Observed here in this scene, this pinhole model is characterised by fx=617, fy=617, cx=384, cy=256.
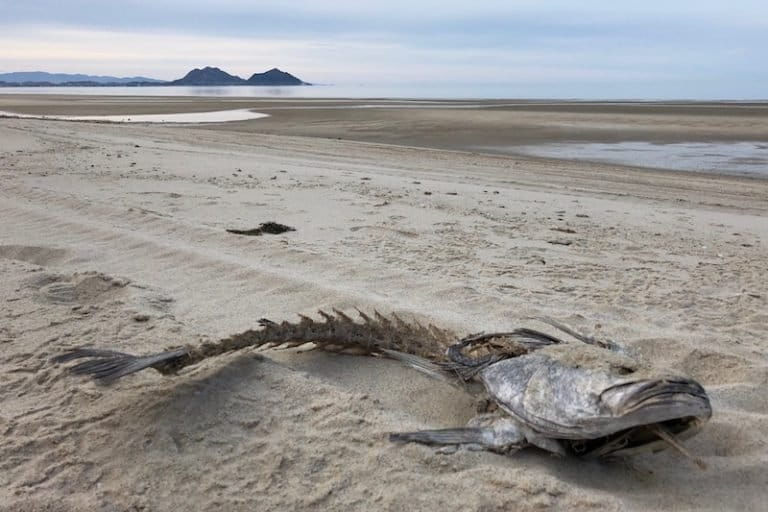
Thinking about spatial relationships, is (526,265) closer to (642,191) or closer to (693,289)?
(693,289)

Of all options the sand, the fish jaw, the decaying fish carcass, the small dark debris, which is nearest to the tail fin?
the decaying fish carcass

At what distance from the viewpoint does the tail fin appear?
2900 mm

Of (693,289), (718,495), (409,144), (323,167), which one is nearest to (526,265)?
(693,289)

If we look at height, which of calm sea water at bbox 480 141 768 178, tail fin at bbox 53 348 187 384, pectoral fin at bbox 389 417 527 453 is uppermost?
calm sea water at bbox 480 141 768 178

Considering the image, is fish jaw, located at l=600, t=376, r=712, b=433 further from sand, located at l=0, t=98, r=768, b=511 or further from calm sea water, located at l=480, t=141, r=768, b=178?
calm sea water, located at l=480, t=141, r=768, b=178

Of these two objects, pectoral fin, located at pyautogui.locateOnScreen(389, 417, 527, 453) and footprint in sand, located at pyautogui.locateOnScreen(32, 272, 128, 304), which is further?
footprint in sand, located at pyautogui.locateOnScreen(32, 272, 128, 304)

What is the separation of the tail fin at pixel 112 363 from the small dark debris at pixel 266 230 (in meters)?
3.20

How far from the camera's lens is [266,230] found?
20.9 ft

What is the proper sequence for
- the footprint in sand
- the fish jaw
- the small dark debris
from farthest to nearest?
1. the small dark debris
2. the footprint in sand
3. the fish jaw

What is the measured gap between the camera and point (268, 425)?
286cm

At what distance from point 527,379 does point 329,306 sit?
191cm

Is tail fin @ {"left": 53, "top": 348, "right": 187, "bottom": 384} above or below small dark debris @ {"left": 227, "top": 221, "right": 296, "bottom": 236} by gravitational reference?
above

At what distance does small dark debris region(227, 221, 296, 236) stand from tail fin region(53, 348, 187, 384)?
10.5ft

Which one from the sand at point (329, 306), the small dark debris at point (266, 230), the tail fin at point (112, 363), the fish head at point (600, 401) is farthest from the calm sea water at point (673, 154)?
the tail fin at point (112, 363)
